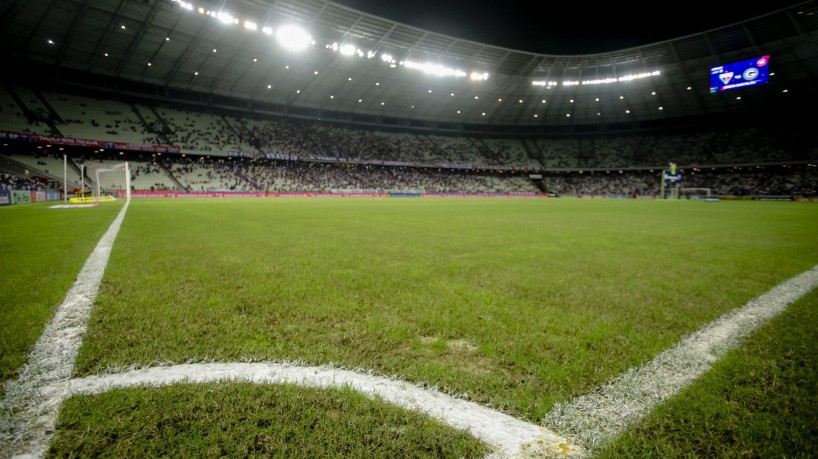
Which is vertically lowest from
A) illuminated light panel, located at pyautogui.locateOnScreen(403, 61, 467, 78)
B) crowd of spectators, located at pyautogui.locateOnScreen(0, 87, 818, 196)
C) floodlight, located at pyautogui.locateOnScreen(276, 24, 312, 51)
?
crowd of spectators, located at pyautogui.locateOnScreen(0, 87, 818, 196)

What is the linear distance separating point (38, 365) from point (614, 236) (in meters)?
10.2

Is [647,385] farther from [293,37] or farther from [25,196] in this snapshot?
[293,37]

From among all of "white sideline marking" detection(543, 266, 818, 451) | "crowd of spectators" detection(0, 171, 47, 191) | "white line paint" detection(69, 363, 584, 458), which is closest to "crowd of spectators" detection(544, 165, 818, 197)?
"white sideline marking" detection(543, 266, 818, 451)

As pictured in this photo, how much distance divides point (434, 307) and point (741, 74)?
58.7 m

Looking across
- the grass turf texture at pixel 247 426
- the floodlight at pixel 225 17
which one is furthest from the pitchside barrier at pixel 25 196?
the grass turf texture at pixel 247 426

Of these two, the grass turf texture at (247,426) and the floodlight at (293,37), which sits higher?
the floodlight at (293,37)

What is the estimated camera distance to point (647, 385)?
80.0 inches

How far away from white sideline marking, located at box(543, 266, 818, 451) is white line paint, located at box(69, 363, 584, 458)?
140 mm

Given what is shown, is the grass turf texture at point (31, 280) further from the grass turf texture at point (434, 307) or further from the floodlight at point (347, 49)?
the floodlight at point (347, 49)

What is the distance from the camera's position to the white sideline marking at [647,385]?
5.41ft

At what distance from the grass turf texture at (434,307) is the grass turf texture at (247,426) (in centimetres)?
40

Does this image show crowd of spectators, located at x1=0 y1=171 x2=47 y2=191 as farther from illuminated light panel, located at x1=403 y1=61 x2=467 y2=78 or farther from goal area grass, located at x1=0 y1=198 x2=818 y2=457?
illuminated light panel, located at x1=403 y1=61 x2=467 y2=78

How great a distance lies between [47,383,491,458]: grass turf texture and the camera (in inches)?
55.2

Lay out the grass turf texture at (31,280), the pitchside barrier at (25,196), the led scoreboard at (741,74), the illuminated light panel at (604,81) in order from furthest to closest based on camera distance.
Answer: the illuminated light panel at (604,81)
the led scoreboard at (741,74)
the pitchside barrier at (25,196)
the grass turf texture at (31,280)
